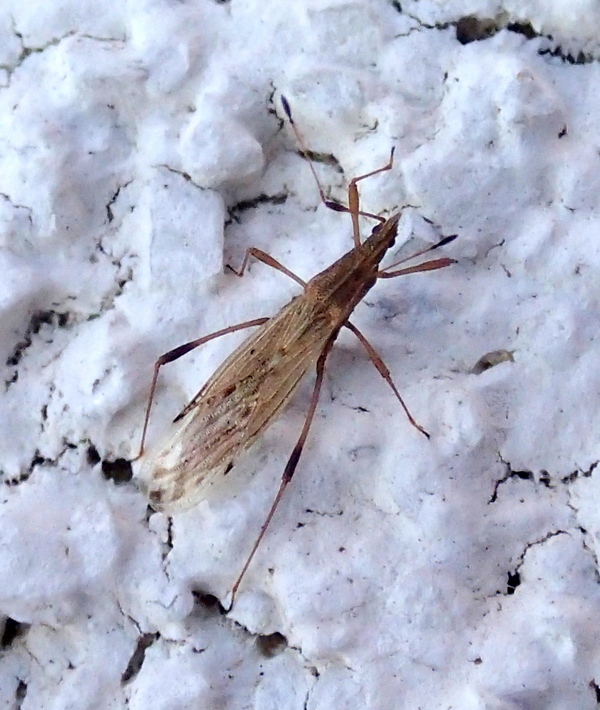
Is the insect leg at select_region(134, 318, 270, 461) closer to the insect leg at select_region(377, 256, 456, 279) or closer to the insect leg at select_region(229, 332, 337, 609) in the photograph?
the insect leg at select_region(229, 332, 337, 609)

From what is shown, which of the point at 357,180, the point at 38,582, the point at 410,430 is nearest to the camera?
the point at 38,582

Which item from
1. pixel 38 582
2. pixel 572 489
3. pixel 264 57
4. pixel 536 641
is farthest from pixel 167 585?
pixel 264 57

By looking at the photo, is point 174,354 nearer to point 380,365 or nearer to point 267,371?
point 267,371

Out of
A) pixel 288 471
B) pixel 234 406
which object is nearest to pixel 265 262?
pixel 234 406

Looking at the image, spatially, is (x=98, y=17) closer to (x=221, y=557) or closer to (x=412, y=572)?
(x=221, y=557)

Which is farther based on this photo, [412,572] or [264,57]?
[264,57]

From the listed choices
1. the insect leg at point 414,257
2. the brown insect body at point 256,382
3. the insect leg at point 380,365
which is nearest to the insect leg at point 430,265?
the insect leg at point 414,257

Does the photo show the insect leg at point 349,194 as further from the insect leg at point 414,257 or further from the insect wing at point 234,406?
the insect wing at point 234,406
